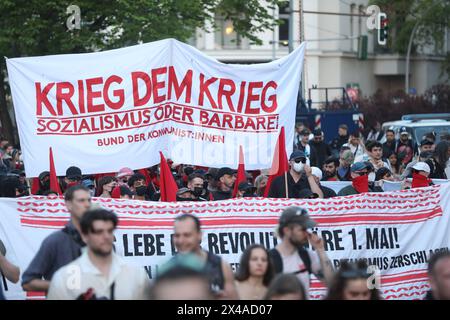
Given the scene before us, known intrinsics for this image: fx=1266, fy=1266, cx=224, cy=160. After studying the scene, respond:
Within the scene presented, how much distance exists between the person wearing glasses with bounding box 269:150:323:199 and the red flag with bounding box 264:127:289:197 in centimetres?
9

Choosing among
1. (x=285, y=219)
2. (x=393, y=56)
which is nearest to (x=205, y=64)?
(x=285, y=219)

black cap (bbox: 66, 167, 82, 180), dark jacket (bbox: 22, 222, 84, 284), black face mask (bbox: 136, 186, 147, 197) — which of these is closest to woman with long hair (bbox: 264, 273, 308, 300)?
dark jacket (bbox: 22, 222, 84, 284)

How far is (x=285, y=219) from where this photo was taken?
8.18 m

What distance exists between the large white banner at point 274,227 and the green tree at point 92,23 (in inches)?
699

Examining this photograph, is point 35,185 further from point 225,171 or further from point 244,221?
point 244,221

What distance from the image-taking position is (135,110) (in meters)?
13.1

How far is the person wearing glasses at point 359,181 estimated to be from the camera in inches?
515

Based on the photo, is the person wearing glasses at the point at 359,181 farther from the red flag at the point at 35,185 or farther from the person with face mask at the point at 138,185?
the red flag at the point at 35,185

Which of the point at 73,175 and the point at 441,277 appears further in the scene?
the point at 73,175

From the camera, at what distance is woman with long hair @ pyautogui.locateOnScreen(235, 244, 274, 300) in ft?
24.8

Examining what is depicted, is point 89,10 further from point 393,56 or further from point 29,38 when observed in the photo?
point 393,56

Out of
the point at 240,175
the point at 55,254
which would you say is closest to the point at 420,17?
the point at 240,175

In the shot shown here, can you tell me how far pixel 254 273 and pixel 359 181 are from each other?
578cm
